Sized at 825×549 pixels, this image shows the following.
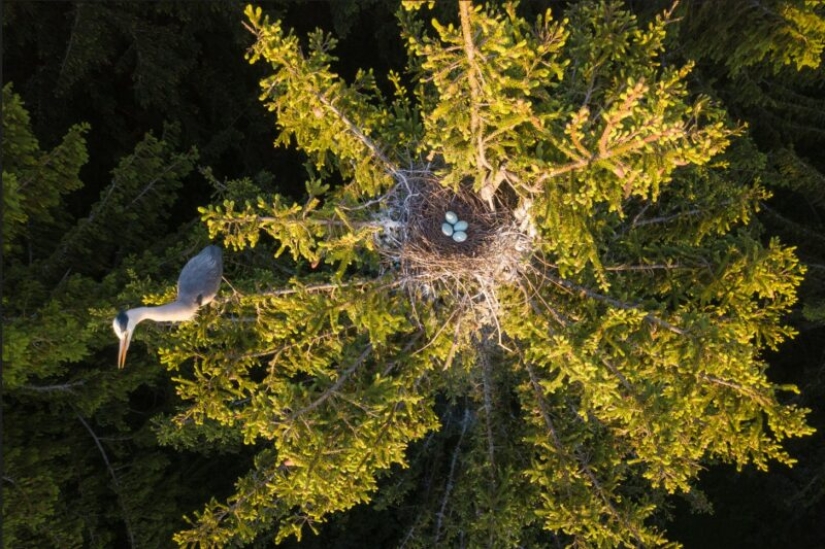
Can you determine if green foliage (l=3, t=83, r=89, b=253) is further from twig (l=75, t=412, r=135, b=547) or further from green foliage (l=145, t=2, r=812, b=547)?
twig (l=75, t=412, r=135, b=547)

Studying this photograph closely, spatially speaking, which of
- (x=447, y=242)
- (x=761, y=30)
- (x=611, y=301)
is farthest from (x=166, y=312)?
(x=761, y=30)

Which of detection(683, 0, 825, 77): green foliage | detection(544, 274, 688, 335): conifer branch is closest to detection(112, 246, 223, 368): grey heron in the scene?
detection(544, 274, 688, 335): conifer branch

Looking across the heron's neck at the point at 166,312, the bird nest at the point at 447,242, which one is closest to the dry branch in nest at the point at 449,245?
the bird nest at the point at 447,242

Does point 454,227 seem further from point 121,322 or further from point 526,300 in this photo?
point 121,322

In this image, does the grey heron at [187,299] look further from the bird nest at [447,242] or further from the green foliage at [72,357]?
the bird nest at [447,242]

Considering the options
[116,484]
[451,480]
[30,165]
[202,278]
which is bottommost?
[116,484]

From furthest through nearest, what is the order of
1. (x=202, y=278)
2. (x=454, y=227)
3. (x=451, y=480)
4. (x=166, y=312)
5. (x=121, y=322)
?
(x=451, y=480), (x=454, y=227), (x=202, y=278), (x=166, y=312), (x=121, y=322)

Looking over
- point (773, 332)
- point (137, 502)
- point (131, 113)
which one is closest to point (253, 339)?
point (137, 502)
